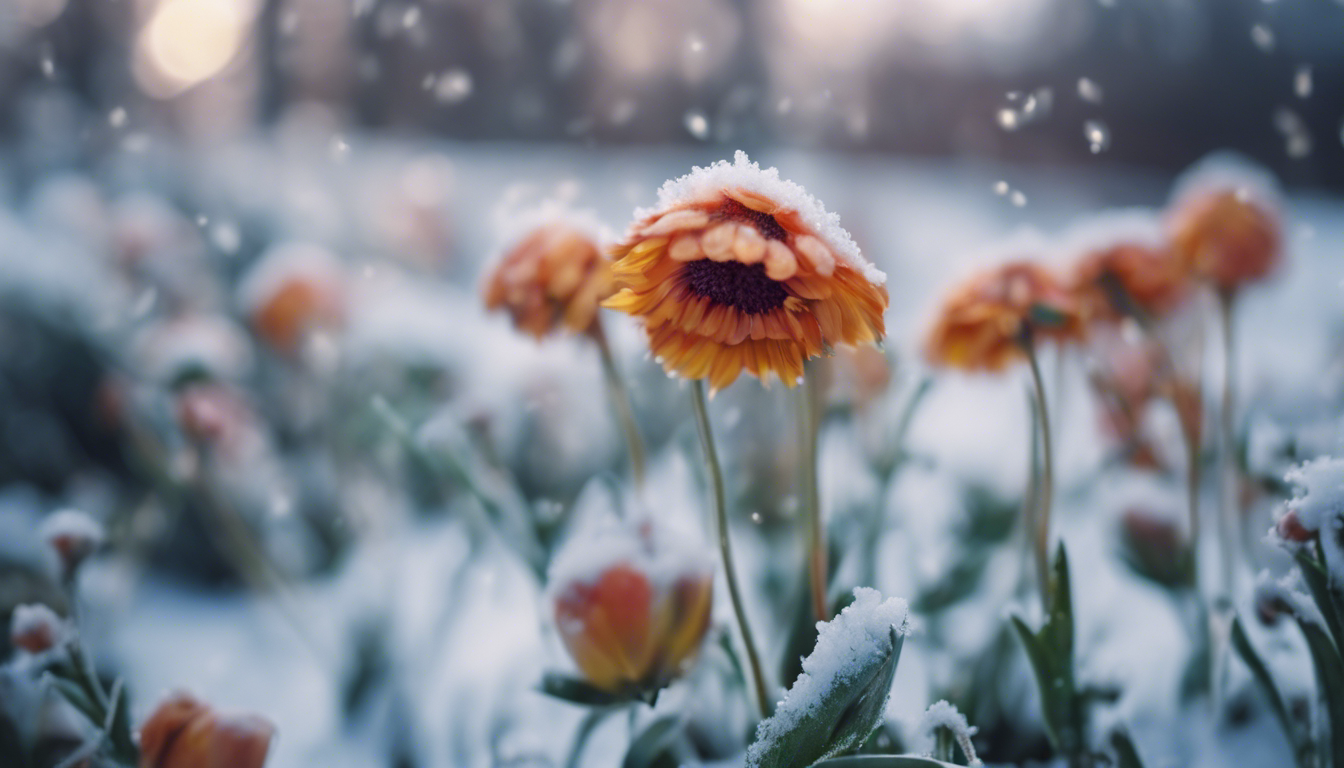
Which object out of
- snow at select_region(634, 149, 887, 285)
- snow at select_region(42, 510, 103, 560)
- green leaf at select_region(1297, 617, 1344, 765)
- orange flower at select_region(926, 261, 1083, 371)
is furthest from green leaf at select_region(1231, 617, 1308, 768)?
snow at select_region(42, 510, 103, 560)

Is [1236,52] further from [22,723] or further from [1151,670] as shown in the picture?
[22,723]

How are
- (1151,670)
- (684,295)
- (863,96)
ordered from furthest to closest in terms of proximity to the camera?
(863,96) < (1151,670) < (684,295)

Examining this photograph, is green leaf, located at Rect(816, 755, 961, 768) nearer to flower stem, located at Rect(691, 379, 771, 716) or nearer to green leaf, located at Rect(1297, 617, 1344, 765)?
flower stem, located at Rect(691, 379, 771, 716)

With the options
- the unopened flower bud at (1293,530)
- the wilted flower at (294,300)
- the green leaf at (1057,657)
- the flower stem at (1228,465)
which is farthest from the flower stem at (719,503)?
the wilted flower at (294,300)

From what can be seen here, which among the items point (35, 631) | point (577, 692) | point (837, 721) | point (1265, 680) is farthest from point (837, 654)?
point (35, 631)

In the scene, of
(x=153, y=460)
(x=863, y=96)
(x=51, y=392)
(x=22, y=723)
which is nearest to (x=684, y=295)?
(x=22, y=723)

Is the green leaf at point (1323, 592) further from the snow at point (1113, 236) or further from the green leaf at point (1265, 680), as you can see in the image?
the snow at point (1113, 236)

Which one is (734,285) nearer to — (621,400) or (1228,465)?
(621,400)
